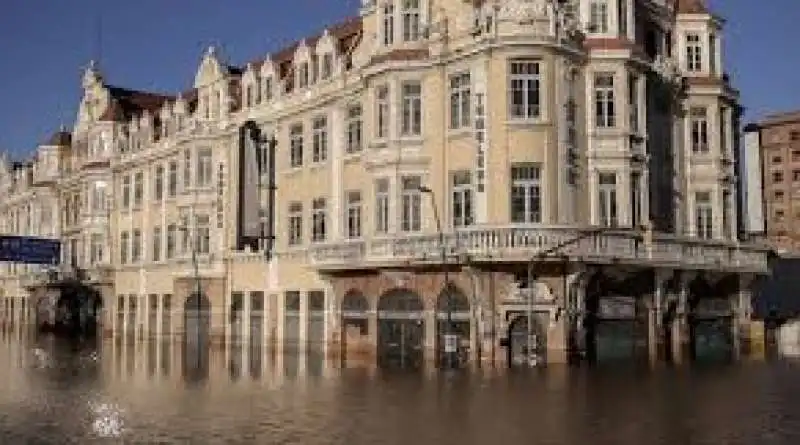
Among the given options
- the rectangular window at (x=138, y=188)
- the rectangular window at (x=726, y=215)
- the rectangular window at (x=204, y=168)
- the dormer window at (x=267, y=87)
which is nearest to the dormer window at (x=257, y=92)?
the dormer window at (x=267, y=87)

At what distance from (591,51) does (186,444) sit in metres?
29.6

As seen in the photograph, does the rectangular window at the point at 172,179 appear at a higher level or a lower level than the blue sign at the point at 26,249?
higher

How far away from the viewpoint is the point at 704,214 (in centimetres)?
4791

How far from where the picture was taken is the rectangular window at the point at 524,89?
131 ft

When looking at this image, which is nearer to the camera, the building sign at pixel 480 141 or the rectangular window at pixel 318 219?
the building sign at pixel 480 141

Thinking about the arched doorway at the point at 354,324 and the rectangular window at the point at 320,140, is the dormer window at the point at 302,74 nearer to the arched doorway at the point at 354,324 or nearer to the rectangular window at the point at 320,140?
the rectangular window at the point at 320,140

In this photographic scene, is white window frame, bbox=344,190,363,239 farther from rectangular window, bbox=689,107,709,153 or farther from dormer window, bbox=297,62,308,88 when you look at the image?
rectangular window, bbox=689,107,709,153

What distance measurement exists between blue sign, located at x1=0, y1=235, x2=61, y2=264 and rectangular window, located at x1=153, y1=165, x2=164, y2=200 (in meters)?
12.3

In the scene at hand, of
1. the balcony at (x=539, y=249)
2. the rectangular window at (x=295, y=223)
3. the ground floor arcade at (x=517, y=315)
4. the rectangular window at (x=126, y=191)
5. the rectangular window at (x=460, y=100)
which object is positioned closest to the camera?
the balcony at (x=539, y=249)

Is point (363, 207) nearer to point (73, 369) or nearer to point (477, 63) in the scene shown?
point (477, 63)

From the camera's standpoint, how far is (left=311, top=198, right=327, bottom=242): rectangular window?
1983 inches

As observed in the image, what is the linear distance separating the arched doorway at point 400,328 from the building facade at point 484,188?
0.38 ft

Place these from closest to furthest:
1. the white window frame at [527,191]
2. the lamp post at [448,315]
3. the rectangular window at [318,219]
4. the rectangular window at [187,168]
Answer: the lamp post at [448,315], the white window frame at [527,191], the rectangular window at [318,219], the rectangular window at [187,168]

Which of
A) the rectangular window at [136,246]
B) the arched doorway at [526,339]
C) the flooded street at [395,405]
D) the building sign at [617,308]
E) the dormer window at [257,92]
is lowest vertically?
the flooded street at [395,405]
